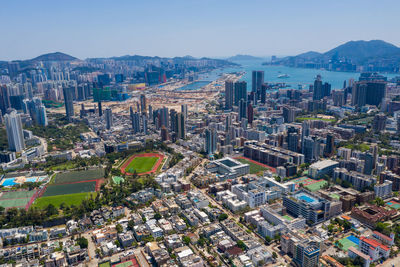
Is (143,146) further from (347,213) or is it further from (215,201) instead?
(347,213)

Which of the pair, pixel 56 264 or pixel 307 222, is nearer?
pixel 56 264

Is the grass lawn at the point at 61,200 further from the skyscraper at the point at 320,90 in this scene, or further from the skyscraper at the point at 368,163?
the skyscraper at the point at 320,90

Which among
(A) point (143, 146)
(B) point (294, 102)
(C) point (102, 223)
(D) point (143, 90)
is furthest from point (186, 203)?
(D) point (143, 90)

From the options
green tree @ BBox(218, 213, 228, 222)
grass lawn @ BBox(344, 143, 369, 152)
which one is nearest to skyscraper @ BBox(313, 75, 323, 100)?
grass lawn @ BBox(344, 143, 369, 152)

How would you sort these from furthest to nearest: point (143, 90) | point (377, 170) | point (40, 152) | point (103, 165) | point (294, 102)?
point (143, 90), point (294, 102), point (40, 152), point (103, 165), point (377, 170)

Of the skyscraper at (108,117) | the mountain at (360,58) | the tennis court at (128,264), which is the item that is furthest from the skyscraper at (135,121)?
the mountain at (360,58)

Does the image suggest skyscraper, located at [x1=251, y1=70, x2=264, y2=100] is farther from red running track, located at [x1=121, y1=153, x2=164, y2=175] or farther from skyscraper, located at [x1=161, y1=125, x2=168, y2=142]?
red running track, located at [x1=121, y1=153, x2=164, y2=175]

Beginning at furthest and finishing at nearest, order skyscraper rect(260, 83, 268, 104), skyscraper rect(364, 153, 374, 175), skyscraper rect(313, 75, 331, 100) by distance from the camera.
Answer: skyscraper rect(260, 83, 268, 104) → skyscraper rect(313, 75, 331, 100) → skyscraper rect(364, 153, 374, 175)
